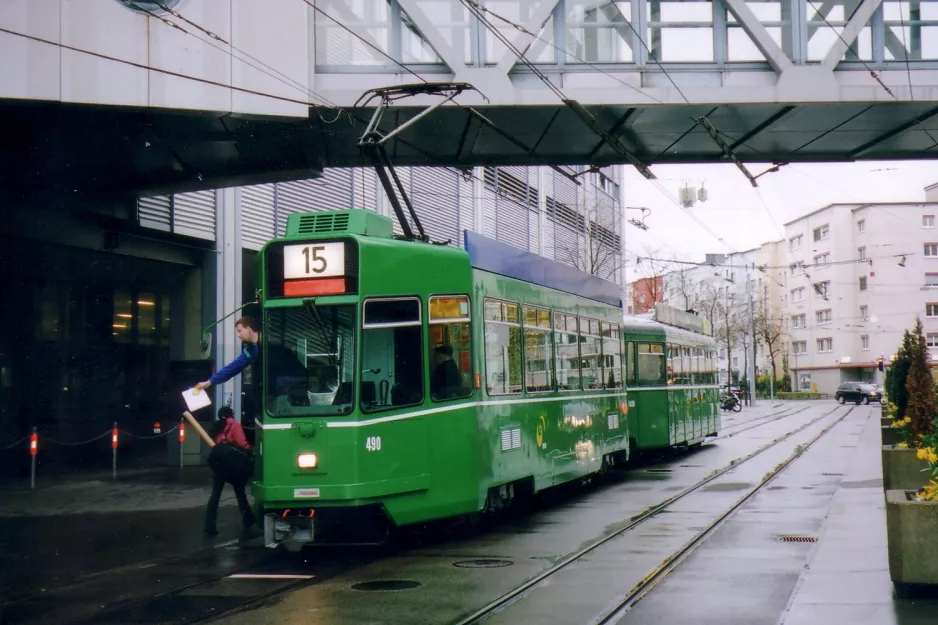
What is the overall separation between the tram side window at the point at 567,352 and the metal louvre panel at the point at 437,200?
13.8 metres

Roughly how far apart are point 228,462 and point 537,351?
4.30m

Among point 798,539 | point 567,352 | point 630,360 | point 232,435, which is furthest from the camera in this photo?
point 630,360

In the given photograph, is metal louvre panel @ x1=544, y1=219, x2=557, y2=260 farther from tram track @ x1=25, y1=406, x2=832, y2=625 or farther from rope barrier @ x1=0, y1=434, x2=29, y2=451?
tram track @ x1=25, y1=406, x2=832, y2=625

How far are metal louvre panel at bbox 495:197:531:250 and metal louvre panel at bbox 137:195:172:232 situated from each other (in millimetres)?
16121

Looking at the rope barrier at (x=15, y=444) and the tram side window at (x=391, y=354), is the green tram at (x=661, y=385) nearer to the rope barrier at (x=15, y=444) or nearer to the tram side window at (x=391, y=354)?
the tram side window at (x=391, y=354)

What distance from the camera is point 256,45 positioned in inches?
628

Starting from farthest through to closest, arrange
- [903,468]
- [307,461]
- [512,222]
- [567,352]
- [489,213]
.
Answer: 1. [512,222]
2. [489,213]
3. [567,352]
4. [903,468]
5. [307,461]

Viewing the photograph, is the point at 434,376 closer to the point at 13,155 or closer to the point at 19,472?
the point at 13,155

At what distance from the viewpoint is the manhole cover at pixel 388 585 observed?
907 cm

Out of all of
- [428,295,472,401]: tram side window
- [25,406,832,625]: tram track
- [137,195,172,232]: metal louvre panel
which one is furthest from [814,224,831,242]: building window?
[25,406,832,625]: tram track

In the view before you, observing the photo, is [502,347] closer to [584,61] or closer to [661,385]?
[584,61]

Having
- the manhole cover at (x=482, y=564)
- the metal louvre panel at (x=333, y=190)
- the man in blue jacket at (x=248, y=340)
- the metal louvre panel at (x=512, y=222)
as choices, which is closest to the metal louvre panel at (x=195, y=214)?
the metal louvre panel at (x=333, y=190)

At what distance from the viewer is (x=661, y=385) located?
2352 centimetres

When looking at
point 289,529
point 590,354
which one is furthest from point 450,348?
point 590,354
